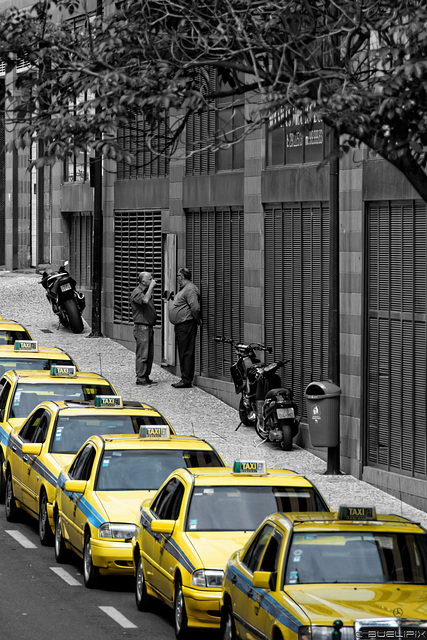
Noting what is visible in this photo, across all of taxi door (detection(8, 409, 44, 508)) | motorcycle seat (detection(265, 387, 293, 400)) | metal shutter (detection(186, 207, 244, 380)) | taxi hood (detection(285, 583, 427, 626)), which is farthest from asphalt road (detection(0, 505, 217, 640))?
metal shutter (detection(186, 207, 244, 380))

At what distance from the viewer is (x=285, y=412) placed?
20891 mm

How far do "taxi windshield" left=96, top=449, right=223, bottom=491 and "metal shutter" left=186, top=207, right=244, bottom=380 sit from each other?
10014mm

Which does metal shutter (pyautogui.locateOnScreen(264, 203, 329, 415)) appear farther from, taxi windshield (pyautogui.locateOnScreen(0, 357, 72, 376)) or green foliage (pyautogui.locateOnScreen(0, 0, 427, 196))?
green foliage (pyautogui.locateOnScreen(0, 0, 427, 196))

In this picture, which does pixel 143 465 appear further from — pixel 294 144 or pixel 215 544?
pixel 294 144

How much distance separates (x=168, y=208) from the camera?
28.5 meters

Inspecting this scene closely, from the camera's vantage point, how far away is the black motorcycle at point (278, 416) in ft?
68.6

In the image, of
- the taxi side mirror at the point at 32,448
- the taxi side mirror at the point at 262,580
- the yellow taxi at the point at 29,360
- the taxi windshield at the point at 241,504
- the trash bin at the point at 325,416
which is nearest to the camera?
the taxi side mirror at the point at 262,580

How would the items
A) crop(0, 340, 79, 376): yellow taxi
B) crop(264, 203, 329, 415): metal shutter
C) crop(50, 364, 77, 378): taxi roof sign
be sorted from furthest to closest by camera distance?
crop(0, 340, 79, 376): yellow taxi
crop(264, 203, 329, 415): metal shutter
crop(50, 364, 77, 378): taxi roof sign

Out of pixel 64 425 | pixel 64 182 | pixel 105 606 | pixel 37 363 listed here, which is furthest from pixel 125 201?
pixel 105 606

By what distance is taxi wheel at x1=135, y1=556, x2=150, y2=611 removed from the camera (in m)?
12.7

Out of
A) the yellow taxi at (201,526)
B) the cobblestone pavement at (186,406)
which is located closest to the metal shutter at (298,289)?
the cobblestone pavement at (186,406)

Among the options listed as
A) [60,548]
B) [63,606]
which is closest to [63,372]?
[60,548]

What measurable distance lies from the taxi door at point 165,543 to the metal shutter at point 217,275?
11936mm

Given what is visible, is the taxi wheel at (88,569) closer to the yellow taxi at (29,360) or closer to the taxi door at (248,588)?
the taxi door at (248,588)
